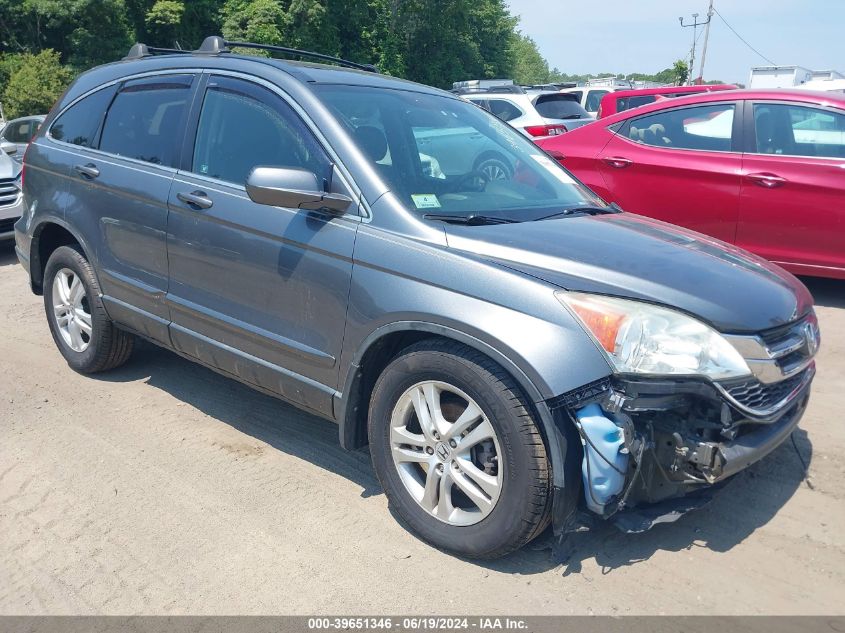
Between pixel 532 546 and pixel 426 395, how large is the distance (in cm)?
76

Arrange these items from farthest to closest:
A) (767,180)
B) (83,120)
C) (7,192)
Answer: (7,192), (767,180), (83,120)

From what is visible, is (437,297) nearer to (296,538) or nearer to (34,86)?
(296,538)

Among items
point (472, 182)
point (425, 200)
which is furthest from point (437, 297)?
point (472, 182)

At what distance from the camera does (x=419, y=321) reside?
2.94 m

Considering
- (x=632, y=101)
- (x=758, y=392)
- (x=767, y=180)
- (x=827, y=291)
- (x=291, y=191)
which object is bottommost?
(x=827, y=291)

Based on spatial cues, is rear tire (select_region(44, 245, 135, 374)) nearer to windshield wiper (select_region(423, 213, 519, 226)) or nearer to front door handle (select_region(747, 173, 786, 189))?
windshield wiper (select_region(423, 213, 519, 226))

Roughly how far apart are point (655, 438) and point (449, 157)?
5.50ft

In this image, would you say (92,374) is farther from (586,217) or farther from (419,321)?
(586,217)

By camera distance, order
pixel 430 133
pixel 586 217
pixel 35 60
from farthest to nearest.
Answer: pixel 35 60
pixel 430 133
pixel 586 217

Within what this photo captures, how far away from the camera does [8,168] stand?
9.02m

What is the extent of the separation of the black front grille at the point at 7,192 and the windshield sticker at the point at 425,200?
23.7 feet

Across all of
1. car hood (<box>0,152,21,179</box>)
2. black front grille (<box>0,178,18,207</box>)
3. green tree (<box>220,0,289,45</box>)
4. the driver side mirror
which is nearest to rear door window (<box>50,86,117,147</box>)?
the driver side mirror

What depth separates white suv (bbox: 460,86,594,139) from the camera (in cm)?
1119

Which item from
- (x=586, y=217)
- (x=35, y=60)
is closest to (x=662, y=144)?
(x=586, y=217)
